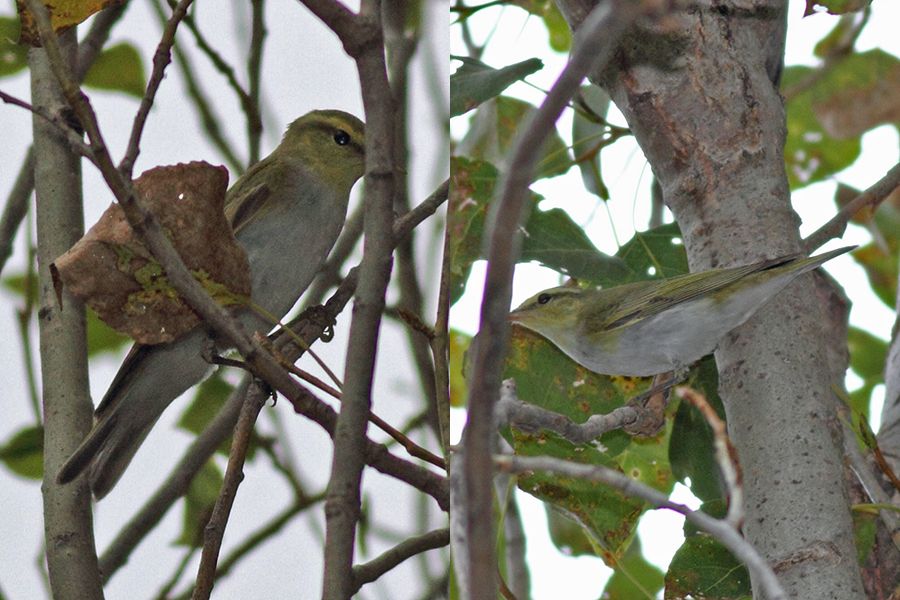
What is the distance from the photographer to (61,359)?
2.73 feet

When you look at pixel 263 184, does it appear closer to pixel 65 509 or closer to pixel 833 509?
pixel 65 509

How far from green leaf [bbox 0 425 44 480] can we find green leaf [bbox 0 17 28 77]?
328 mm

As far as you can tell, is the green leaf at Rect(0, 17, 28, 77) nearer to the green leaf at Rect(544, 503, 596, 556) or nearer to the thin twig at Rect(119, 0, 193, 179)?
the thin twig at Rect(119, 0, 193, 179)

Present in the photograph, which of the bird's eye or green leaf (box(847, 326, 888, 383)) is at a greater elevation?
the bird's eye

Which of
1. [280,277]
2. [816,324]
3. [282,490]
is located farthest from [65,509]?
[816,324]

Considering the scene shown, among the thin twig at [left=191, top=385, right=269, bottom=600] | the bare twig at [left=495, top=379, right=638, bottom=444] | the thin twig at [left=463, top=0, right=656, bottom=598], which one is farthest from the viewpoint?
the thin twig at [left=191, top=385, right=269, bottom=600]

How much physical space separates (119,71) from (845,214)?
0.65m

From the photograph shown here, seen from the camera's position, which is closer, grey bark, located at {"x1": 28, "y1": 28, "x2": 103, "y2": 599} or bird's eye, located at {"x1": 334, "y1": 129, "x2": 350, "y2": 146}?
grey bark, located at {"x1": 28, "y1": 28, "x2": 103, "y2": 599}

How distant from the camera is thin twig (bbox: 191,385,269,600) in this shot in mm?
658

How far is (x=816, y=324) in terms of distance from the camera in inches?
28.6

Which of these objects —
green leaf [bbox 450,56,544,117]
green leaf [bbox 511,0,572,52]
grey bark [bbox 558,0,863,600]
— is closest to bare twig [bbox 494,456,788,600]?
grey bark [bbox 558,0,863,600]

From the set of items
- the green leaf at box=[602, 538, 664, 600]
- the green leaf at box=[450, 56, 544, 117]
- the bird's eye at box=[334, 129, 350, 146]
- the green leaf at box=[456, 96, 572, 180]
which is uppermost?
the green leaf at box=[456, 96, 572, 180]

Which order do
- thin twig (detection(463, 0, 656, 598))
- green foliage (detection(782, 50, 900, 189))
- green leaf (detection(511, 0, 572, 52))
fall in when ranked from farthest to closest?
green foliage (detection(782, 50, 900, 189)) < green leaf (detection(511, 0, 572, 52)) < thin twig (detection(463, 0, 656, 598))

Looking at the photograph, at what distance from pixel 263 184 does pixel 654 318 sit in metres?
0.44
